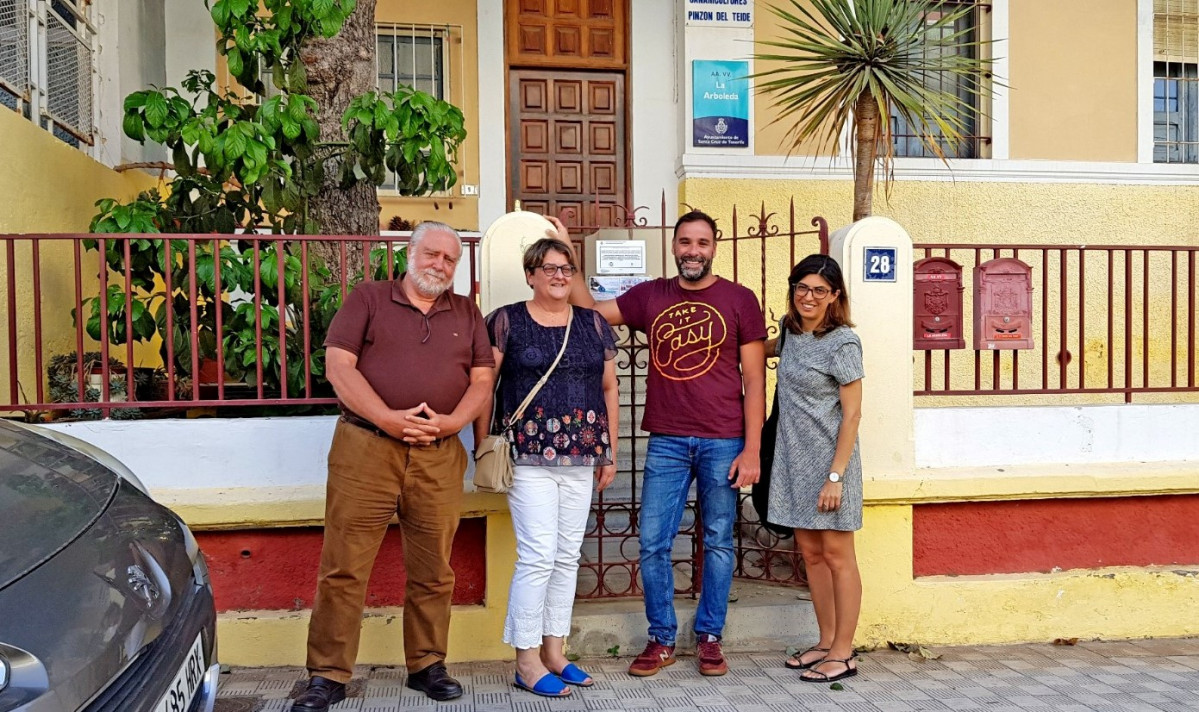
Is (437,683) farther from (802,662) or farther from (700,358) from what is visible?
(700,358)

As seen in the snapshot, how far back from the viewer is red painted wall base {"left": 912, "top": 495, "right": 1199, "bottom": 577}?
478 cm

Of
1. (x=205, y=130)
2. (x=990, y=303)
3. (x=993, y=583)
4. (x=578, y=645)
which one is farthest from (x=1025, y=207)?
(x=205, y=130)

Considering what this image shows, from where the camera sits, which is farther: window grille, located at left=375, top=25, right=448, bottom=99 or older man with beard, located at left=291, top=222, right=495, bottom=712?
window grille, located at left=375, top=25, right=448, bottom=99

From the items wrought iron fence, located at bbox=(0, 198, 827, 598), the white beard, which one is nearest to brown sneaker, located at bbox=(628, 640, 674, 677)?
wrought iron fence, located at bbox=(0, 198, 827, 598)

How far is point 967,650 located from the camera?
4672 millimetres

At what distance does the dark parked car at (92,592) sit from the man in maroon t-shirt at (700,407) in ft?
6.03

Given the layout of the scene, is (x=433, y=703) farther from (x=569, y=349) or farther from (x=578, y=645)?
(x=569, y=349)

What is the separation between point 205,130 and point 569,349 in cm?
209

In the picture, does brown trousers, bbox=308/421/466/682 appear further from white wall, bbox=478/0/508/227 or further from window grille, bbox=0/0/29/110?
white wall, bbox=478/0/508/227

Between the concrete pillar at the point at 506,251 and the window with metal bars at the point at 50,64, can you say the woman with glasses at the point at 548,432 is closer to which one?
the concrete pillar at the point at 506,251

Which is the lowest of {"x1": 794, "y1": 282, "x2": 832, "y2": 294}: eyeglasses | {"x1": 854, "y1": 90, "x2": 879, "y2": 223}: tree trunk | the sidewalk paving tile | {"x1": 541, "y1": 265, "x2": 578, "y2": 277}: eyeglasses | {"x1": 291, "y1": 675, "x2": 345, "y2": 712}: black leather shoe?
the sidewalk paving tile

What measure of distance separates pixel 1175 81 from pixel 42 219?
9.20m

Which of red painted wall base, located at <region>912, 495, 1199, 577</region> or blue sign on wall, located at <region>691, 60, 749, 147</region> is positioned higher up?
blue sign on wall, located at <region>691, 60, 749, 147</region>

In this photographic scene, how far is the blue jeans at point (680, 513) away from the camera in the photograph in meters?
4.05
